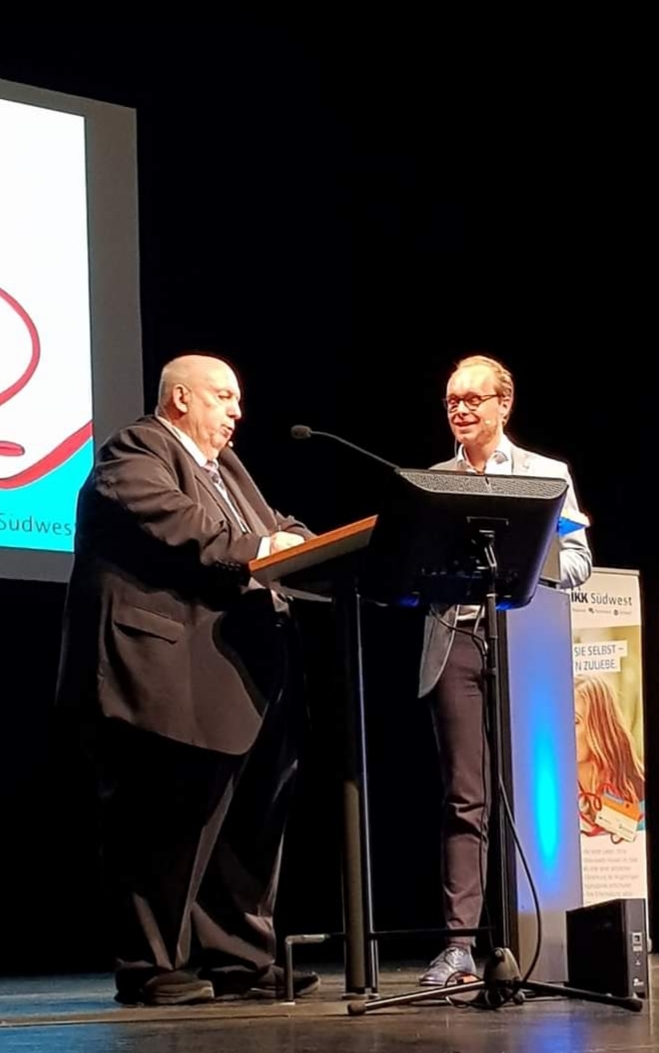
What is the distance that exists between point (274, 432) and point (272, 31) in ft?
4.47

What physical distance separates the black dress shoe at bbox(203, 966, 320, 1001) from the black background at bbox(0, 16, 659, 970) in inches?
76.8

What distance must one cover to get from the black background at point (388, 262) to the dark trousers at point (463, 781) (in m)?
1.96

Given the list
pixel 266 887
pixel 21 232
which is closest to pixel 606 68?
pixel 21 232

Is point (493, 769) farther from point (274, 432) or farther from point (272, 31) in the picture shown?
point (272, 31)

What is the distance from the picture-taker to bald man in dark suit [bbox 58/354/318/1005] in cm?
310

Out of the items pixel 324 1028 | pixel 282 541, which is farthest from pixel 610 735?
pixel 324 1028

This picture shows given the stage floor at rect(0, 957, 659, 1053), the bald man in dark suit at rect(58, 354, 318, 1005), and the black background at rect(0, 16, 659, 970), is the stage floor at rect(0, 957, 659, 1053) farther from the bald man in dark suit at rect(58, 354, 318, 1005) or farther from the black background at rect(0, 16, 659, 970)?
the black background at rect(0, 16, 659, 970)

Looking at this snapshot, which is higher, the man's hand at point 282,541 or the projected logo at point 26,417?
the projected logo at point 26,417

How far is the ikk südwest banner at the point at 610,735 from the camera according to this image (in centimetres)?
479

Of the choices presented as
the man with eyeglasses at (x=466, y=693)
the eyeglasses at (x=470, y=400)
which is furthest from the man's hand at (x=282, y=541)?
the eyeglasses at (x=470, y=400)

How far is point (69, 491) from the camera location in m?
4.64

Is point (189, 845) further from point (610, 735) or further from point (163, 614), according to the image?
point (610, 735)

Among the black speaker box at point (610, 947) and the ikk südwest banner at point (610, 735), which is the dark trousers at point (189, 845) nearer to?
the black speaker box at point (610, 947)

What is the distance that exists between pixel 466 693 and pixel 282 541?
53cm
